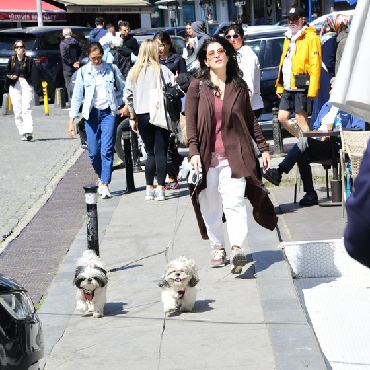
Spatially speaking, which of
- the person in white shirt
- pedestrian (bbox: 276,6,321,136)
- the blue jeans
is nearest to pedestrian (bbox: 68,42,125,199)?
the blue jeans

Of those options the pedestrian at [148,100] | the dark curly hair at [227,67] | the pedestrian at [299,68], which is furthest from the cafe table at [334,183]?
the dark curly hair at [227,67]

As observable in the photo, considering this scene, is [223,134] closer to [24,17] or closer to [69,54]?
[69,54]

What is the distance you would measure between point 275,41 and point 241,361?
39.7ft

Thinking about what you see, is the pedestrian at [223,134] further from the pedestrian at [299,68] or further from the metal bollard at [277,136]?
the metal bollard at [277,136]

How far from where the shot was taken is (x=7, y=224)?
1150 centimetres

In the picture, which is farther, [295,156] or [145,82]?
[145,82]

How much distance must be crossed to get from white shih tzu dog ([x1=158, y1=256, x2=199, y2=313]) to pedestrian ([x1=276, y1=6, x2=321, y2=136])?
5.34 meters

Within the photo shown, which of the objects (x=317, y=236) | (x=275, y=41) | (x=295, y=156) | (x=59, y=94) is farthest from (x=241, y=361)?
(x=59, y=94)

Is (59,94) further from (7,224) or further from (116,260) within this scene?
(116,260)

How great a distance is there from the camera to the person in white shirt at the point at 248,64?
10867mm

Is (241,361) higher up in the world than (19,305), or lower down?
lower down

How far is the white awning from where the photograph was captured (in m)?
43.7

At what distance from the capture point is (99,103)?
39.8 feet

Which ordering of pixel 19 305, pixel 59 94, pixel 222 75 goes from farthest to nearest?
pixel 59 94 → pixel 222 75 → pixel 19 305
